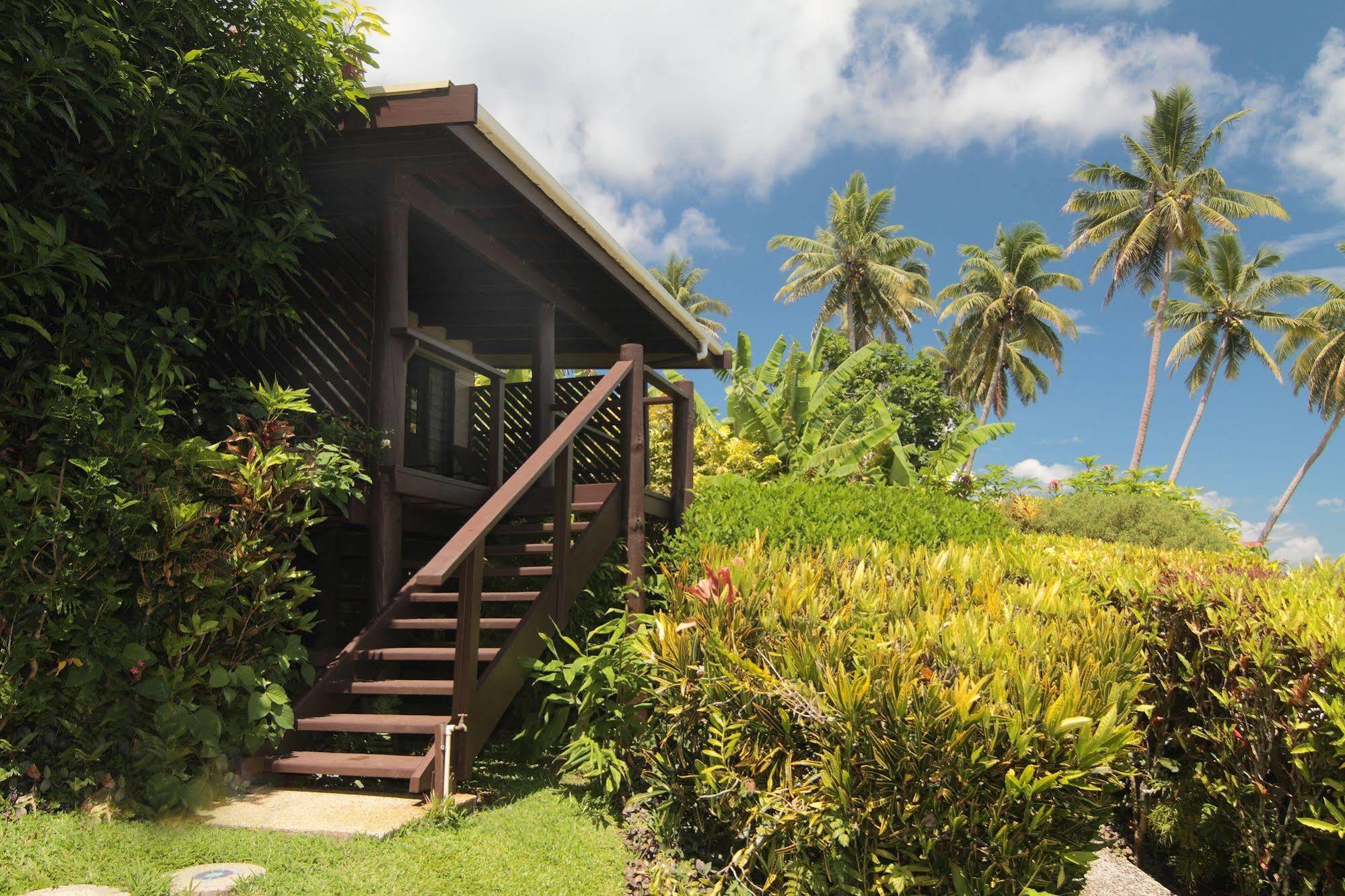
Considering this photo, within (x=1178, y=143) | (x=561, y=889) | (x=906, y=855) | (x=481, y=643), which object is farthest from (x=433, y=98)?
(x=1178, y=143)

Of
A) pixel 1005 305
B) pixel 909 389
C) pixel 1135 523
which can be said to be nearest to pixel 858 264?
pixel 1005 305

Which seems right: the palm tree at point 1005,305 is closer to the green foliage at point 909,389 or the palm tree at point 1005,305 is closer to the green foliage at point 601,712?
the green foliage at point 909,389

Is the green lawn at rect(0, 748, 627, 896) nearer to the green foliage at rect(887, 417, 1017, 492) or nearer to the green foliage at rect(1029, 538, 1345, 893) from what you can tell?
the green foliage at rect(1029, 538, 1345, 893)

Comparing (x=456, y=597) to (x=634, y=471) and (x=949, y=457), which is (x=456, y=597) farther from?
(x=949, y=457)

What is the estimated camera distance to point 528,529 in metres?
6.81

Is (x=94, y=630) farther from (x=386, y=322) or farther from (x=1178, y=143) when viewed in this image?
(x=1178, y=143)

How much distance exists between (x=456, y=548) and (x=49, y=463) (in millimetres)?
1914

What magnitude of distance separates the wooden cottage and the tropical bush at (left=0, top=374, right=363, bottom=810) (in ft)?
1.59

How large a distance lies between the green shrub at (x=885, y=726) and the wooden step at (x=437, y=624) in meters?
1.58

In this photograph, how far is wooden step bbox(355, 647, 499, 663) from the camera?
5.34 metres

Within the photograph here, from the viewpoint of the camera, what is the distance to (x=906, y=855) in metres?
3.10

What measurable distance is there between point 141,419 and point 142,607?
3.05ft

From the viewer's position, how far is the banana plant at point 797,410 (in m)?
16.9

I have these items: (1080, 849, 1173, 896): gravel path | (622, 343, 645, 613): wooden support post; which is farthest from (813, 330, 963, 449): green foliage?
(1080, 849, 1173, 896): gravel path
